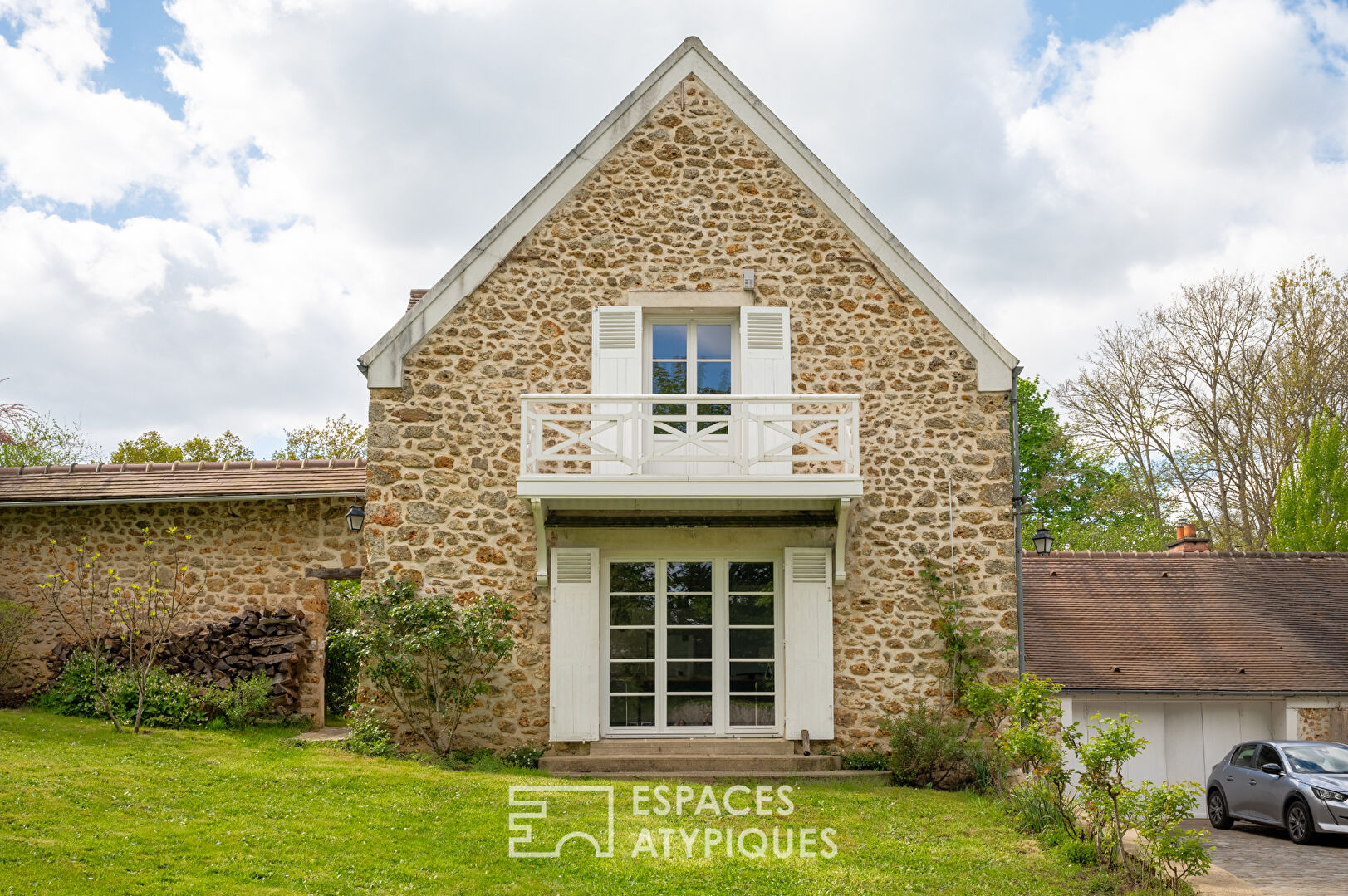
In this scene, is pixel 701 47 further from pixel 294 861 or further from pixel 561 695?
pixel 294 861

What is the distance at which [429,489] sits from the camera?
10945 mm

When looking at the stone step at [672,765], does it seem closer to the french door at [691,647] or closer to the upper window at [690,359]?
the french door at [691,647]

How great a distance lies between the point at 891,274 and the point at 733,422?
2.39 metres

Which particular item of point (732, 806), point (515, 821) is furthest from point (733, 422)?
point (515, 821)

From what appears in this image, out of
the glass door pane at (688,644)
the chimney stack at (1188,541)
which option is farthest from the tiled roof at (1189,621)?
the glass door pane at (688,644)

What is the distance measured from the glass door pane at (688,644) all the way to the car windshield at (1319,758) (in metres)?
6.72

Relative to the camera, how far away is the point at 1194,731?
15.1m

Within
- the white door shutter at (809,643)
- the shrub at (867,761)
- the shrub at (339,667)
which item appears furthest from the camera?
the shrub at (339,667)

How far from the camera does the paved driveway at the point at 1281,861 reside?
7.99m

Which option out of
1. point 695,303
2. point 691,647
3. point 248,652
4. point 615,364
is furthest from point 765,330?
point 248,652

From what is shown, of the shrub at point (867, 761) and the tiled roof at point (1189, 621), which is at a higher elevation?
the tiled roof at point (1189, 621)

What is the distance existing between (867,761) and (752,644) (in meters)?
1.62

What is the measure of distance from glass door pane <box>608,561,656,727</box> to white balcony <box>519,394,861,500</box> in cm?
112

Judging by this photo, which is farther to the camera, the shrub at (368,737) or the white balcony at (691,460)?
the shrub at (368,737)
